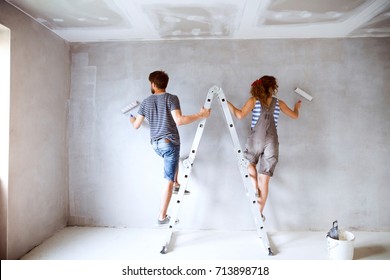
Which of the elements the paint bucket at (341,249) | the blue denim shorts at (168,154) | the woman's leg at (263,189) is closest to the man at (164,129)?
the blue denim shorts at (168,154)

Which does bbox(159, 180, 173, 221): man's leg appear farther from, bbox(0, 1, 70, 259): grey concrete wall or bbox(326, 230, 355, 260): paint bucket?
bbox(326, 230, 355, 260): paint bucket

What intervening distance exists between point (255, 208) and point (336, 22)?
1923mm

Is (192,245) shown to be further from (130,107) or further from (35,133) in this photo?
(35,133)

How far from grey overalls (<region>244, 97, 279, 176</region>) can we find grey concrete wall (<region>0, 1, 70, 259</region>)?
6.91ft

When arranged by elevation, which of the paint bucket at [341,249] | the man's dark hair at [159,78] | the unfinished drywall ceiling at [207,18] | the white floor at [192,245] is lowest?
the white floor at [192,245]

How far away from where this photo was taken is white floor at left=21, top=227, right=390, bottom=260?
104 inches

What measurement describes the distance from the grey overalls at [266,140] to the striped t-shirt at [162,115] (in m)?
0.80

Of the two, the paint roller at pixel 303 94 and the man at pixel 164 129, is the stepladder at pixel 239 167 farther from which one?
the paint roller at pixel 303 94

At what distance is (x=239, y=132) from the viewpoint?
3.26m

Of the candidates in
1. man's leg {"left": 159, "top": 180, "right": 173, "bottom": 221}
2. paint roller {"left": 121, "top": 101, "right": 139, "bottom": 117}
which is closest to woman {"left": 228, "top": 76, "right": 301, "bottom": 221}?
man's leg {"left": 159, "top": 180, "right": 173, "bottom": 221}

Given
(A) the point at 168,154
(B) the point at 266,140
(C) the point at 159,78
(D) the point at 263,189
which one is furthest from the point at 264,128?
(C) the point at 159,78

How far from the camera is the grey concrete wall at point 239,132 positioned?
321 centimetres

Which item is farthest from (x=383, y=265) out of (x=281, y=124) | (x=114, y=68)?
(x=114, y=68)

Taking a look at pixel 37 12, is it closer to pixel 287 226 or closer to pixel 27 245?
pixel 27 245
